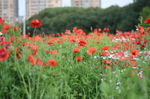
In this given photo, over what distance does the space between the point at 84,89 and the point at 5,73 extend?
1395 millimetres

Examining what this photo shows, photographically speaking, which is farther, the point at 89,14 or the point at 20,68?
the point at 89,14

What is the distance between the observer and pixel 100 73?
4367 millimetres

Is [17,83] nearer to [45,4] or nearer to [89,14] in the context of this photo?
[89,14]

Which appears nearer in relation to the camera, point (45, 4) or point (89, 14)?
point (89, 14)

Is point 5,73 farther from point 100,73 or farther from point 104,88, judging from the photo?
point 100,73

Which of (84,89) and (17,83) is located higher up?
(17,83)

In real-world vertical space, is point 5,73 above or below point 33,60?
below

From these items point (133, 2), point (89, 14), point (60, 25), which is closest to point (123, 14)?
point (133, 2)

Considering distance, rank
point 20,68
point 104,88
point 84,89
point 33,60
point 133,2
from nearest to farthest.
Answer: point 104,88 < point 33,60 < point 20,68 < point 84,89 < point 133,2

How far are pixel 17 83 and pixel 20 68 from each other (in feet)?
0.89

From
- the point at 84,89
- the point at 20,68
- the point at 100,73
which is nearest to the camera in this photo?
the point at 20,68

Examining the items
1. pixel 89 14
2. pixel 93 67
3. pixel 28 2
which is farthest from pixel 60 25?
pixel 28 2

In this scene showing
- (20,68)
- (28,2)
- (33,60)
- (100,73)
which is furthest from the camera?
(28,2)

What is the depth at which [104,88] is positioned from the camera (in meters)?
2.25
